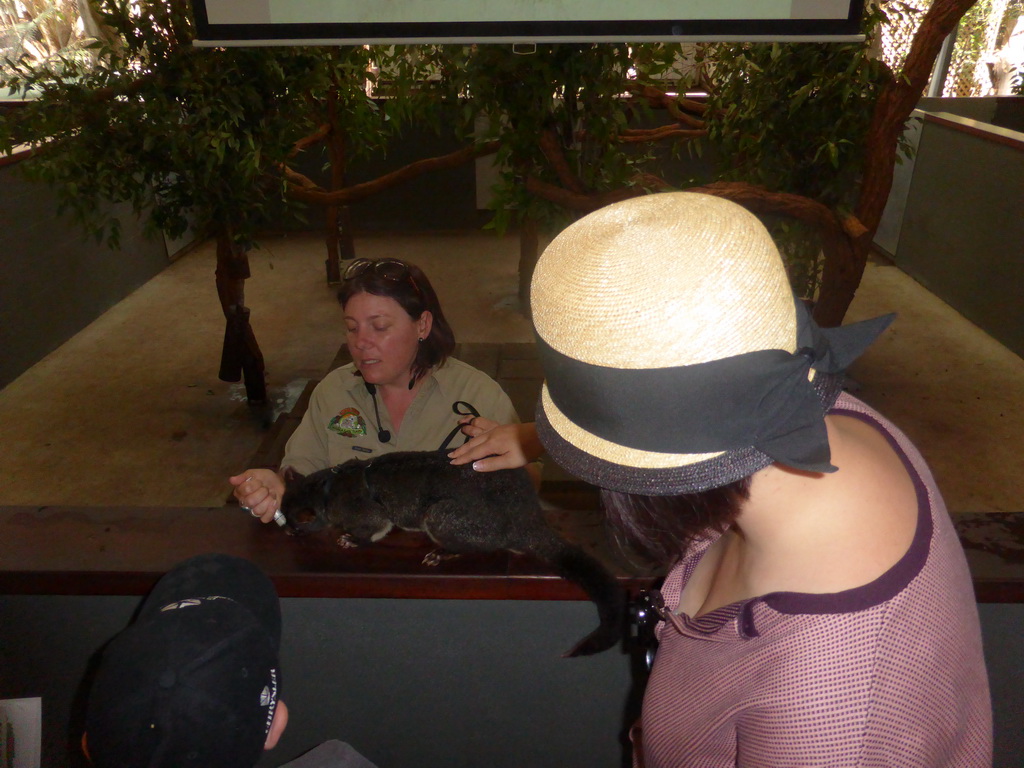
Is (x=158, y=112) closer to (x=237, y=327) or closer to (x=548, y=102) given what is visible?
(x=237, y=327)

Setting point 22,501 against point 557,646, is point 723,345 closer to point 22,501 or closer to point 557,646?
point 557,646

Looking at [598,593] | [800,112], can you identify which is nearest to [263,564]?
[598,593]

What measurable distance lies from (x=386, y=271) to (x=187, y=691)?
1.23m

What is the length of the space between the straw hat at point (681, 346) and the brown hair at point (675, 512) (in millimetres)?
57

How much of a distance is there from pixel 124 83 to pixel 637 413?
3.63 m

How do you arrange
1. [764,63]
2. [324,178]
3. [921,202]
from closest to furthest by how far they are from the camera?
1. [764,63]
2. [921,202]
3. [324,178]

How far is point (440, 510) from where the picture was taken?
1.44 metres

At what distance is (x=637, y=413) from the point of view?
0.73 metres

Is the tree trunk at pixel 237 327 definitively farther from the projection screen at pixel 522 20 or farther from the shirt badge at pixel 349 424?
the shirt badge at pixel 349 424

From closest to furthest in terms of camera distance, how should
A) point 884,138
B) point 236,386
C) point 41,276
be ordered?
point 884,138 → point 236,386 → point 41,276

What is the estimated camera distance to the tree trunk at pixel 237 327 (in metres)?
4.42

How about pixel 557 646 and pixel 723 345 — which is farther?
pixel 557 646

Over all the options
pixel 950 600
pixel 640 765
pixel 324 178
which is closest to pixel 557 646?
pixel 640 765

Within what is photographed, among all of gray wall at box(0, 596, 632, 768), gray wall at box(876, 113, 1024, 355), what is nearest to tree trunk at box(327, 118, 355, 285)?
gray wall at box(0, 596, 632, 768)
